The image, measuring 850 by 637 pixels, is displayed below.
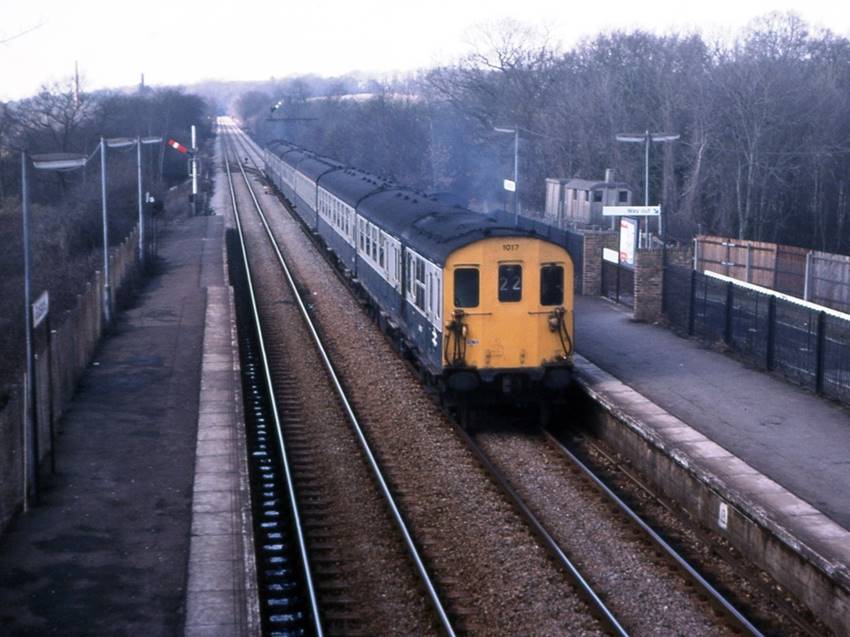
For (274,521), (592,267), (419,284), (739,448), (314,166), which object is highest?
(314,166)

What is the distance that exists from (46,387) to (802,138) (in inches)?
1526

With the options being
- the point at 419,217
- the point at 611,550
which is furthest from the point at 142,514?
the point at 419,217

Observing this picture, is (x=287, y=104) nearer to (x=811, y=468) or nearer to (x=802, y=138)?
(x=802, y=138)

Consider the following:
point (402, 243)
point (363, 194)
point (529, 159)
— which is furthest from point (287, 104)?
point (402, 243)

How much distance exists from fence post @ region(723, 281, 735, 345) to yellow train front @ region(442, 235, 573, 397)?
4683 mm

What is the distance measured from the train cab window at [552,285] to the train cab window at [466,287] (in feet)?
2.94

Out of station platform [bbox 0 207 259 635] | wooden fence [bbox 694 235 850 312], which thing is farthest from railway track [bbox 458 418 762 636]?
wooden fence [bbox 694 235 850 312]

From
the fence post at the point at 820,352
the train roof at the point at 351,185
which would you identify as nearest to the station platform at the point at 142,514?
the train roof at the point at 351,185

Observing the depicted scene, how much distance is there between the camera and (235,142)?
13862 cm

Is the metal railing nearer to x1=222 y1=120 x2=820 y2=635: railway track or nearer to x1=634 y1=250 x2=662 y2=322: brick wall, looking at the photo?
x1=634 y1=250 x2=662 y2=322: brick wall

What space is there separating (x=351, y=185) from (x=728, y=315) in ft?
41.3

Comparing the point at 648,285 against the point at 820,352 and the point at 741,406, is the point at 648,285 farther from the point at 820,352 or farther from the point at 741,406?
the point at 741,406

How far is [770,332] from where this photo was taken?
56.6 ft

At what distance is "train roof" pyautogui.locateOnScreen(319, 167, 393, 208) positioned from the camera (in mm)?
26250
